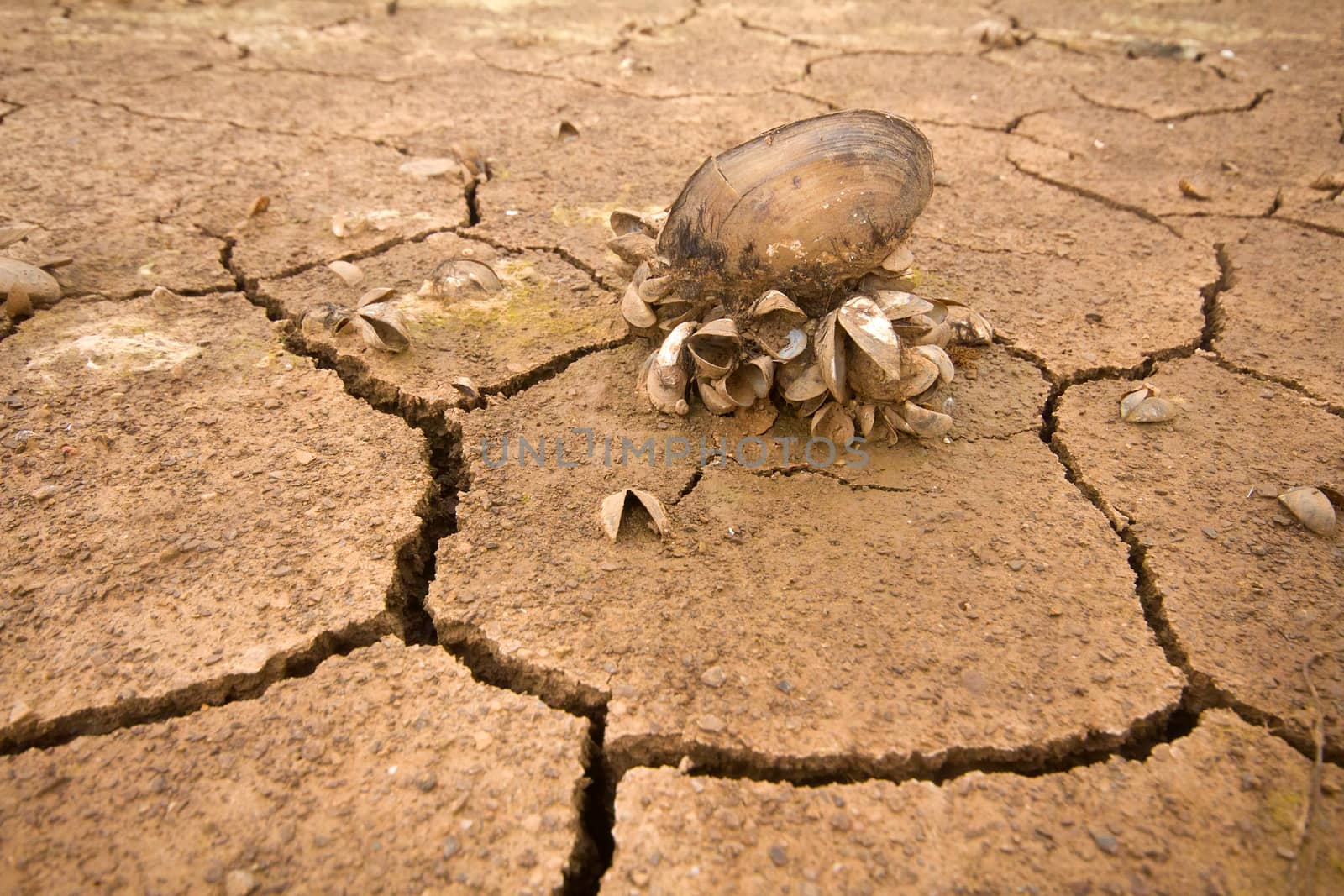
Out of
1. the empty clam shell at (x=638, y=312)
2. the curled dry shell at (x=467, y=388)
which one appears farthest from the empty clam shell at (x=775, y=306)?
the curled dry shell at (x=467, y=388)

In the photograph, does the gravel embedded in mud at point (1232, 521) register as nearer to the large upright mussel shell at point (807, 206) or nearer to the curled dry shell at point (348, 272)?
the large upright mussel shell at point (807, 206)

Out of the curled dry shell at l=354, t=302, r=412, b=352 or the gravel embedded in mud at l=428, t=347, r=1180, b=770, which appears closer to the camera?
the gravel embedded in mud at l=428, t=347, r=1180, b=770

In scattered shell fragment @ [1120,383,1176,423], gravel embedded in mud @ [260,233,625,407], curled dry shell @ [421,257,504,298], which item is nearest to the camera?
scattered shell fragment @ [1120,383,1176,423]

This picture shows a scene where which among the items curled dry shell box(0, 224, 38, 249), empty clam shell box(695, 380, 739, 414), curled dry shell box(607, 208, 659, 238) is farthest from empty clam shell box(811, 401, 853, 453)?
curled dry shell box(0, 224, 38, 249)

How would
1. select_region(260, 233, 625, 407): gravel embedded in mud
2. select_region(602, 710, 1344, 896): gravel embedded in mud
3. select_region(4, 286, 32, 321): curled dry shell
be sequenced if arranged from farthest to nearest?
1. select_region(4, 286, 32, 321): curled dry shell
2. select_region(260, 233, 625, 407): gravel embedded in mud
3. select_region(602, 710, 1344, 896): gravel embedded in mud

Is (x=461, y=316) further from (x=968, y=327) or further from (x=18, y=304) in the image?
(x=968, y=327)

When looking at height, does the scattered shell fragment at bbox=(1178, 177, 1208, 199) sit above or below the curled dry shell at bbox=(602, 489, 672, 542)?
above

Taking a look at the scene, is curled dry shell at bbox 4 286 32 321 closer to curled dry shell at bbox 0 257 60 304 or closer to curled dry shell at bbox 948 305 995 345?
curled dry shell at bbox 0 257 60 304

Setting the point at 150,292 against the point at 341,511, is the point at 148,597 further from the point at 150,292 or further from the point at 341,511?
the point at 150,292
